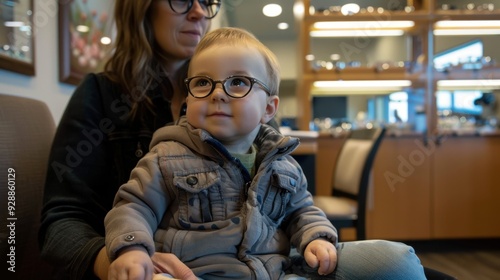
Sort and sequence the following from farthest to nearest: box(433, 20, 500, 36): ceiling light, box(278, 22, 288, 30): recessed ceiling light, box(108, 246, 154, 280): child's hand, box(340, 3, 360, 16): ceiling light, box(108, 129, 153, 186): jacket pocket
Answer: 1. box(278, 22, 288, 30): recessed ceiling light
2. box(433, 20, 500, 36): ceiling light
3. box(340, 3, 360, 16): ceiling light
4. box(108, 129, 153, 186): jacket pocket
5. box(108, 246, 154, 280): child's hand

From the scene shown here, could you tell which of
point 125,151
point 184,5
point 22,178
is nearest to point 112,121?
point 125,151

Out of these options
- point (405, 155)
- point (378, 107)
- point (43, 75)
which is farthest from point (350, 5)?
point (43, 75)

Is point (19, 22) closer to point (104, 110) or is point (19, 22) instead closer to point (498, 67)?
point (104, 110)

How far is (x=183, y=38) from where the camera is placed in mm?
1053

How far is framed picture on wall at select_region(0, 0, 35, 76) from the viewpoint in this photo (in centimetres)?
122

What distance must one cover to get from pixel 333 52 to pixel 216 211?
2.95 meters

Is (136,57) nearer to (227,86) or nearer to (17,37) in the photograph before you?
(227,86)

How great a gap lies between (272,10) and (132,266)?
16.9 ft

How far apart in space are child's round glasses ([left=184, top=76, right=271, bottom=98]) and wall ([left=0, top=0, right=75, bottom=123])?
80cm

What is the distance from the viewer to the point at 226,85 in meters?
0.75

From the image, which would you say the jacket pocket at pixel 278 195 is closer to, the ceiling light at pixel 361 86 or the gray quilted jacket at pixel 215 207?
the gray quilted jacket at pixel 215 207

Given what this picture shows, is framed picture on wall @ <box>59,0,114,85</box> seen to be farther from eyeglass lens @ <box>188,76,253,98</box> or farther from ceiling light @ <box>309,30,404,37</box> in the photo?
ceiling light @ <box>309,30,404,37</box>

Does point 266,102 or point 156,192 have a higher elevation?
point 266,102

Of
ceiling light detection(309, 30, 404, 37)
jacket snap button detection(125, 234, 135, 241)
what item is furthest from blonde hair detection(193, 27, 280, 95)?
ceiling light detection(309, 30, 404, 37)
